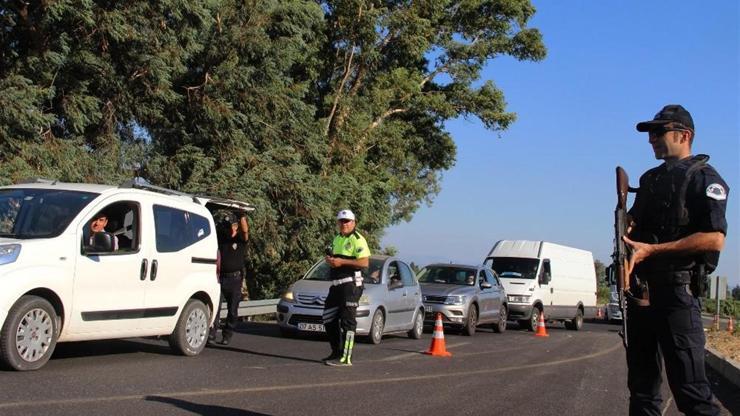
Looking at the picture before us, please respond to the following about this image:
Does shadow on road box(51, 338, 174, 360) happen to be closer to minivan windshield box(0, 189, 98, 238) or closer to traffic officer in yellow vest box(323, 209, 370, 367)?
minivan windshield box(0, 189, 98, 238)

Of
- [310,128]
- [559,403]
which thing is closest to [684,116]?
[559,403]

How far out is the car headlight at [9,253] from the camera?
24.7 ft

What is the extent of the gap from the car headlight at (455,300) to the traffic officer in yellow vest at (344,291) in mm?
8228

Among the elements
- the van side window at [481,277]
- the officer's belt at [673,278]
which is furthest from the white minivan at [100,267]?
the van side window at [481,277]

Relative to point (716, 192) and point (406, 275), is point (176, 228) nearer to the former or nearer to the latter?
point (406, 275)

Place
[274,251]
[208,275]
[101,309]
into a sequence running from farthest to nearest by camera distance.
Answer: [274,251] → [208,275] → [101,309]

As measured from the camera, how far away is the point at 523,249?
78.6ft

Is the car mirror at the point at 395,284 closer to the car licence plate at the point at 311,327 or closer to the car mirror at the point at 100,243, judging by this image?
the car licence plate at the point at 311,327

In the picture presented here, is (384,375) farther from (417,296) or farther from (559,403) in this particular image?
(417,296)

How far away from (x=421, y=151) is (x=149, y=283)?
24.1 metres

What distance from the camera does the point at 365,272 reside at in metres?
14.6

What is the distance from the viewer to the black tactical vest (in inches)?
175

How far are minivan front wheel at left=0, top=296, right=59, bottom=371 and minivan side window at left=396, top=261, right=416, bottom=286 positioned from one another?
8258 millimetres

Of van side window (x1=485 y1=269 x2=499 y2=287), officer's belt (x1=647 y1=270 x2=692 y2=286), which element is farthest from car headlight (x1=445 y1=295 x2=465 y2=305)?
officer's belt (x1=647 y1=270 x2=692 y2=286)
